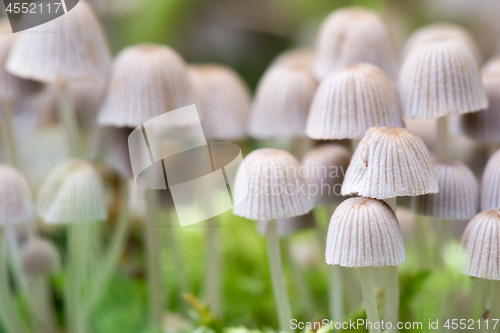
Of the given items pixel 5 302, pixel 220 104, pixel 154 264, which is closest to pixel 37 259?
pixel 5 302

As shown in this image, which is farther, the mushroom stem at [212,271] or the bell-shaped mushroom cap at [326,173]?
the mushroom stem at [212,271]

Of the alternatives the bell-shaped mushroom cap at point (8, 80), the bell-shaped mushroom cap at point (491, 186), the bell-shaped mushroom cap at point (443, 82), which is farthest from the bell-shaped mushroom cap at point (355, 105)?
the bell-shaped mushroom cap at point (8, 80)

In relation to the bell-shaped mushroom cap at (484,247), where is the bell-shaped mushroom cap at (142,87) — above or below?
above

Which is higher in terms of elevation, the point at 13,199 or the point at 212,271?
the point at 13,199

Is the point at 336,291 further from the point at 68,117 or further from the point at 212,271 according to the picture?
the point at 68,117

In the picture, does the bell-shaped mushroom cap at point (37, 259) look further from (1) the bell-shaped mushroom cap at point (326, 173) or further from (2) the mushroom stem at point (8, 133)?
(1) the bell-shaped mushroom cap at point (326, 173)

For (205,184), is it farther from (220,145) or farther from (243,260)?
(243,260)
